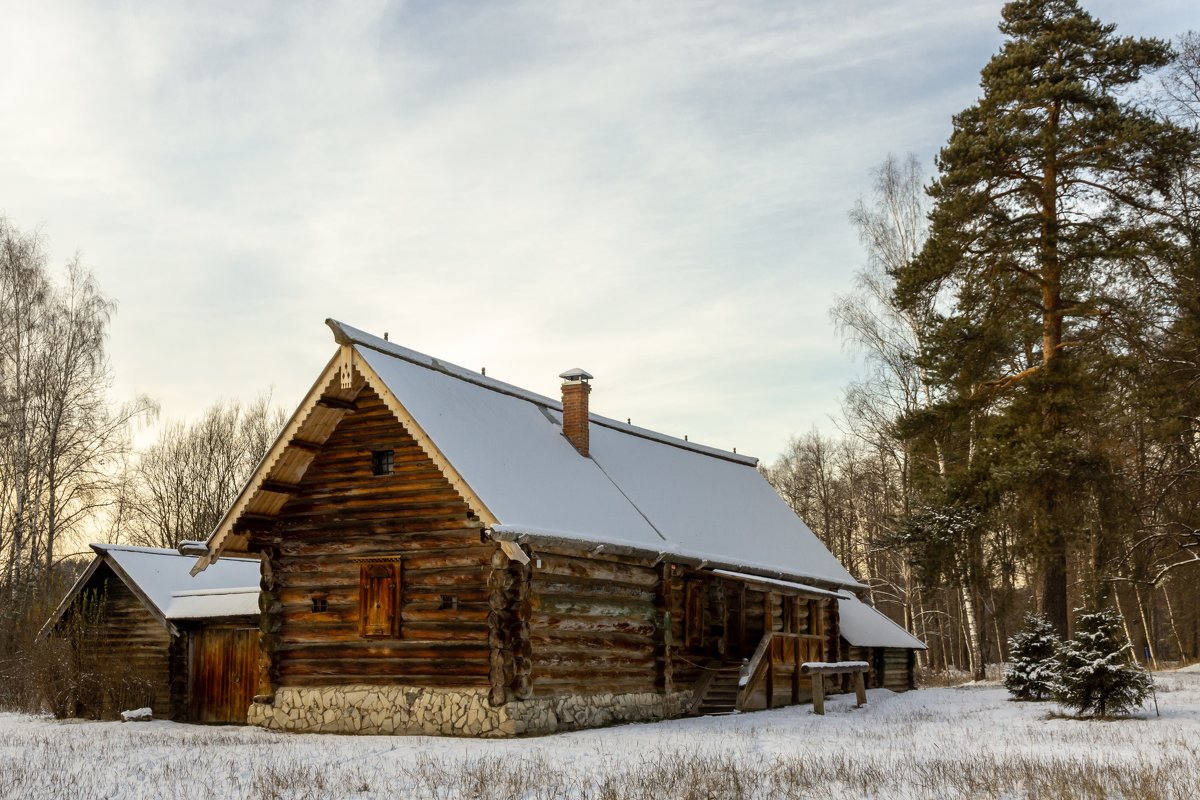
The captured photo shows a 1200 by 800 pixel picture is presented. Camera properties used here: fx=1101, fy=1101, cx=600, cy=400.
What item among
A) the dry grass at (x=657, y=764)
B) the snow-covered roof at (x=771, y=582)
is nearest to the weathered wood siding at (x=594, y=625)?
the dry grass at (x=657, y=764)

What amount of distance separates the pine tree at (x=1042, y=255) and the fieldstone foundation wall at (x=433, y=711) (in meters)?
10.7

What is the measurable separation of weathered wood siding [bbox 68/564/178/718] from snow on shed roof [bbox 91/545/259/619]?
527 mm

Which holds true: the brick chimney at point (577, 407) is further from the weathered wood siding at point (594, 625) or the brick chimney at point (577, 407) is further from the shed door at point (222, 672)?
the shed door at point (222, 672)

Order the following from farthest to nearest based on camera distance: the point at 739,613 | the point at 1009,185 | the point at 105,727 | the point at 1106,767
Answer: the point at 1009,185
the point at 739,613
the point at 105,727
the point at 1106,767

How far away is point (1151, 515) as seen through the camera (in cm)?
2627

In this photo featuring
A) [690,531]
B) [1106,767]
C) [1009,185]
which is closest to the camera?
[1106,767]

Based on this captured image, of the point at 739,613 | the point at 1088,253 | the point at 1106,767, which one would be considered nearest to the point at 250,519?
the point at 739,613

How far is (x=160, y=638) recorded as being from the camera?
2480 centimetres

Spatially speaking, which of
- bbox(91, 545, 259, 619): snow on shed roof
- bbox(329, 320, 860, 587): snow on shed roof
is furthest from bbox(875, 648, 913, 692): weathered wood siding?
bbox(91, 545, 259, 619): snow on shed roof

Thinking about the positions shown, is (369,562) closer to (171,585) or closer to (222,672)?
(222,672)

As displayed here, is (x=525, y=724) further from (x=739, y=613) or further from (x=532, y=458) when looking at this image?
(x=739, y=613)

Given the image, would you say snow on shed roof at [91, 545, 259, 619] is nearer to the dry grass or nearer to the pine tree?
the dry grass

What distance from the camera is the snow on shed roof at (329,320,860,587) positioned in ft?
60.1

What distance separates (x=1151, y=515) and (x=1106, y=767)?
54.3 feet
